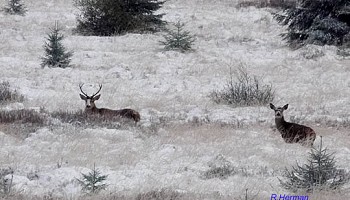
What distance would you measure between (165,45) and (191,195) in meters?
14.2

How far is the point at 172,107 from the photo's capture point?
46.2 ft

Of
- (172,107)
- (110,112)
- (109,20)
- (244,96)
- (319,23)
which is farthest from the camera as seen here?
(109,20)

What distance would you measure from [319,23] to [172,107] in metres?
10.0

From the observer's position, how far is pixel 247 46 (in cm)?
2223

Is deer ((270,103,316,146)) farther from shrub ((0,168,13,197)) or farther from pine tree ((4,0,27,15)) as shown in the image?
pine tree ((4,0,27,15))

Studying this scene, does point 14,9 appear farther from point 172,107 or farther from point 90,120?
point 90,120

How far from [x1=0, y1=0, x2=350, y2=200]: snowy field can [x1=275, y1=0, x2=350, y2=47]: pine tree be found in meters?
0.75

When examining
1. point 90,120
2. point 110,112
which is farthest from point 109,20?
point 90,120

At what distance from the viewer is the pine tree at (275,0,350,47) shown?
2188 cm

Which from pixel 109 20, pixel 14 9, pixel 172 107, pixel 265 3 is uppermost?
pixel 265 3

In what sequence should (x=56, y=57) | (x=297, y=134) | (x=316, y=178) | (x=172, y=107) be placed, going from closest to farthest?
(x=316, y=178) < (x=297, y=134) < (x=172, y=107) < (x=56, y=57)

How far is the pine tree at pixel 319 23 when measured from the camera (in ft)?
71.8

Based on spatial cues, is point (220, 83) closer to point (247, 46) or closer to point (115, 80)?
point (115, 80)

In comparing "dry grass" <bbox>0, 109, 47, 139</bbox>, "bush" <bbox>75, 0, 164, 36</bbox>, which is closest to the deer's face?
"dry grass" <bbox>0, 109, 47, 139</bbox>
